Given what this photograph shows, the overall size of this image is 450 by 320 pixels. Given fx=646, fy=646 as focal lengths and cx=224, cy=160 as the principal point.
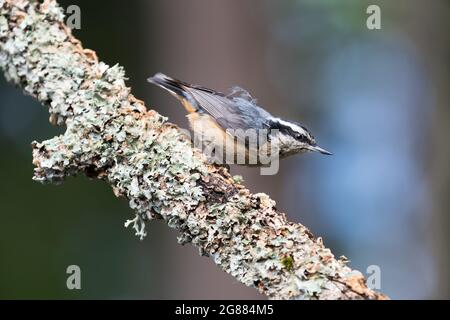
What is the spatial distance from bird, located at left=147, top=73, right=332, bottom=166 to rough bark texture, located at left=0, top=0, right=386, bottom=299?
93 cm

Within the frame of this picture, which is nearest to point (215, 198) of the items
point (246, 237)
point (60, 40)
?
point (246, 237)

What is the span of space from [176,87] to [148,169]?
139cm

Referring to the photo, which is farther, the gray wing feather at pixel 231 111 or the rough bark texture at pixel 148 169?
the gray wing feather at pixel 231 111

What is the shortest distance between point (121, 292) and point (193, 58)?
9.01 feet

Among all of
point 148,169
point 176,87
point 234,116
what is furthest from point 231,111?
point 148,169

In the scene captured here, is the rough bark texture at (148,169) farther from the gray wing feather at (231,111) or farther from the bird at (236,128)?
the gray wing feather at (231,111)

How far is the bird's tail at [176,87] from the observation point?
13.7 feet

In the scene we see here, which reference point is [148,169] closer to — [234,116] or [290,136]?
[234,116]

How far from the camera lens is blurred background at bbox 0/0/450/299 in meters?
5.73

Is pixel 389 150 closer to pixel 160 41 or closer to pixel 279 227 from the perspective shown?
pixel 160 41

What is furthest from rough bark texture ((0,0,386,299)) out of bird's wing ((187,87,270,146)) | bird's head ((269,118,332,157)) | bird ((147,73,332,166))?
bird's head ((269,118,332,157))

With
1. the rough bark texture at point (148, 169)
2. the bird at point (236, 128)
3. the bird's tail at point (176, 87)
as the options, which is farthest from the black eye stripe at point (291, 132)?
the rough bark texture at point (148, 169)

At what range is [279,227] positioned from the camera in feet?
9.11

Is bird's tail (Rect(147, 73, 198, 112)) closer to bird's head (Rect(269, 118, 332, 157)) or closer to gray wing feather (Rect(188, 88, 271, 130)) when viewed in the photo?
gray wing feather (Rect(188, 88, 271, 130))
